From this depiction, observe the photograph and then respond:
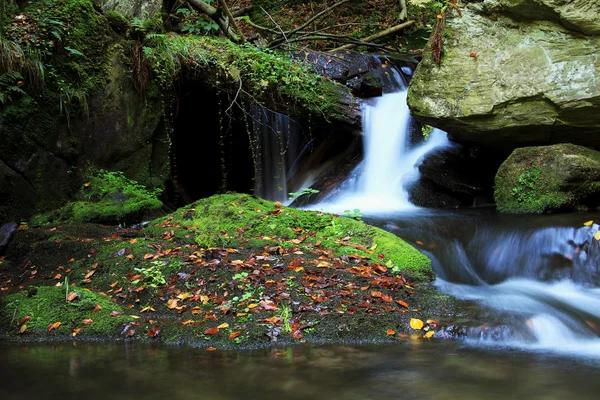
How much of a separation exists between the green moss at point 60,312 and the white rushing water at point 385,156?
18.7ft

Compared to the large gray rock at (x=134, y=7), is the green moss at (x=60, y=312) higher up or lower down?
lower down

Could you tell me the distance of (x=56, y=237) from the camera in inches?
245

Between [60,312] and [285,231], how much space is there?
114 inches

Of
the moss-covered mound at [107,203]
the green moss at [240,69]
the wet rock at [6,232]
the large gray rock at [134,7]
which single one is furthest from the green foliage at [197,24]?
the wet rock at [6,232]

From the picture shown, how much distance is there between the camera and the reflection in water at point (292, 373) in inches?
128

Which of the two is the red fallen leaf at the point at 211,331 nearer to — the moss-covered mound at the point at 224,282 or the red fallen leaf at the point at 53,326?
the moss-covered mound at the point at 224,282

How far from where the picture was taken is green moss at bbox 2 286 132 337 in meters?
4.36

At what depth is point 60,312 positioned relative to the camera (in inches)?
179

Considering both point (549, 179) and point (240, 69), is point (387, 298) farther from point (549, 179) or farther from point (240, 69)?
point (240, 69)

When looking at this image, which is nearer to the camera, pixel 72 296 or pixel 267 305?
pixel 267 305

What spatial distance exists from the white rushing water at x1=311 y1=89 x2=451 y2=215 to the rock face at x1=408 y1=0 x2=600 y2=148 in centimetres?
181

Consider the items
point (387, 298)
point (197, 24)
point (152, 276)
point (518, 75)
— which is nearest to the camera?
point (387, 298)

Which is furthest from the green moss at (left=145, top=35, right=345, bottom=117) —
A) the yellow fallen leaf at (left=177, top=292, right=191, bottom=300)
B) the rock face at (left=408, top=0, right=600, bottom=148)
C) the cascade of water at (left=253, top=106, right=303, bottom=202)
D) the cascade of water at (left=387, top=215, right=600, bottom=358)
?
the yellow fallen leaf at (left=177, top=292, right=191, bottom=300)

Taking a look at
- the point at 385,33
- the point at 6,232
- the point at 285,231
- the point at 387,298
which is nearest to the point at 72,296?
the point at 6,232
